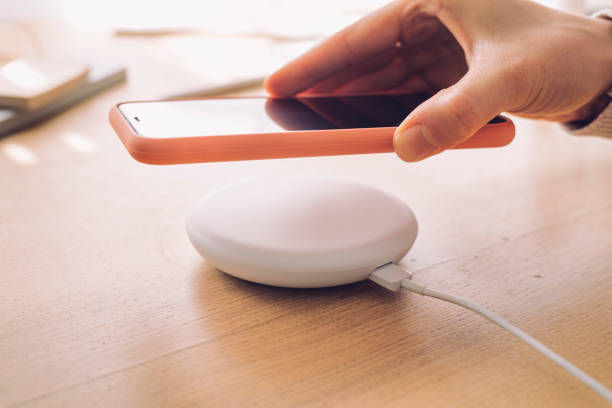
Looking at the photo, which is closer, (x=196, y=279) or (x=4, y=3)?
(x=196, y=279)

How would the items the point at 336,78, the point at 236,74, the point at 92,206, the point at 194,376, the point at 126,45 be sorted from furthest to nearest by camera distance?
the point at 126,45 < the point at 236,74 < the point at 336,78 < the point at 92,206 < the point at 194,376

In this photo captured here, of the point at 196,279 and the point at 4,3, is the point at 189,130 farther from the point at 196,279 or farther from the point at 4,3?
the point at 4,3

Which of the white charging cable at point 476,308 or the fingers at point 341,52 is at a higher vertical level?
the fingers at point 341,52

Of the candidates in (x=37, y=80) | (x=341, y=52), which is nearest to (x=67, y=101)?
(x=37, y=80)

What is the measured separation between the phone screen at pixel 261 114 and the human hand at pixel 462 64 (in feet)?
0.20

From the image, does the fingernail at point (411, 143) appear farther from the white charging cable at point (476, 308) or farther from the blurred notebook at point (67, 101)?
the blurred notebook at point (67, 101)

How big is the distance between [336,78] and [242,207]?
36 cm

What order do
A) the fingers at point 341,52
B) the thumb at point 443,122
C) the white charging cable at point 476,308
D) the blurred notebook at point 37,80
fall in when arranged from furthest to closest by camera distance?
1. the blurred notebook at point 37,80
2. the fingers at point 341,52
3. the thumb at point 443,122
4. the white charging cable at point 476,308

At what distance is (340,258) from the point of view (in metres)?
0.41

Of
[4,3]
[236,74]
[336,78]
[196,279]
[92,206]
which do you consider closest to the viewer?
[196,279]

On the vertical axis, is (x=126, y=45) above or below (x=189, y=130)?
below

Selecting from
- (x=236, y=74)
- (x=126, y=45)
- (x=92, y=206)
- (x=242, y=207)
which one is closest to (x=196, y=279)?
(x=242, y=207)

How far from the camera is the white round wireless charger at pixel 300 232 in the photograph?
1.34 ft

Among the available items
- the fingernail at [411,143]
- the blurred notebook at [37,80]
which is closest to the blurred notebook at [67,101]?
the blurred notebook at [37,80]
